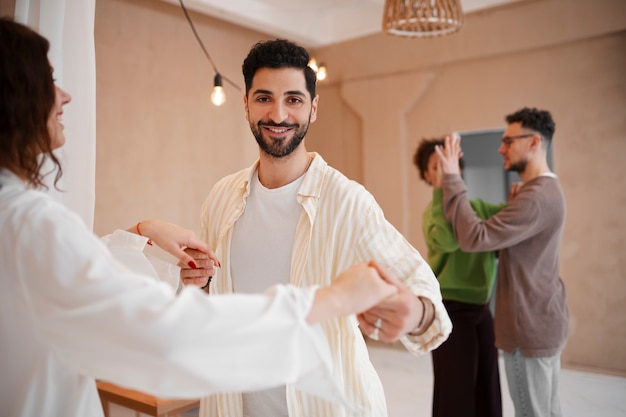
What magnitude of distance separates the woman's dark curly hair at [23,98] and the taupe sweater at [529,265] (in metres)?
2.39

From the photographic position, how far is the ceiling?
17.8ft

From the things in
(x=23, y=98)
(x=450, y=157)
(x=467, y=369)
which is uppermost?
(x=450, y=157)

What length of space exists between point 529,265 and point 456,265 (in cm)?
52

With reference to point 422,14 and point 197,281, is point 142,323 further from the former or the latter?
point 422,14

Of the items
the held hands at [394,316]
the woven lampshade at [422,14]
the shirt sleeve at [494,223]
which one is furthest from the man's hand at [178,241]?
the woven lampshade at [422,14]

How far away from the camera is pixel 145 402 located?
2.66 metres

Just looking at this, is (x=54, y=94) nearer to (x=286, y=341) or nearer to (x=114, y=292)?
(x=114, y=292)

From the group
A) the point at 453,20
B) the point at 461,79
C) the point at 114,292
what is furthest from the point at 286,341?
the point at 461,79

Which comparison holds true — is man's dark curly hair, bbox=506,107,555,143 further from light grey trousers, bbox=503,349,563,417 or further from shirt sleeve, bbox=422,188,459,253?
light grey trousers, bbox=503,349,563,417

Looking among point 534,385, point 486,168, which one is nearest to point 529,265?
point 534,385

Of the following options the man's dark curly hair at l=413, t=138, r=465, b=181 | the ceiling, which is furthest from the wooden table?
the ceiling

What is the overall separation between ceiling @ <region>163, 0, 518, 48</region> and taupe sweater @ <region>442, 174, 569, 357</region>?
10.5ft

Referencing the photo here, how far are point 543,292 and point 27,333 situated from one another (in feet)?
8.39

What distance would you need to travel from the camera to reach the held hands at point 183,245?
150cm
